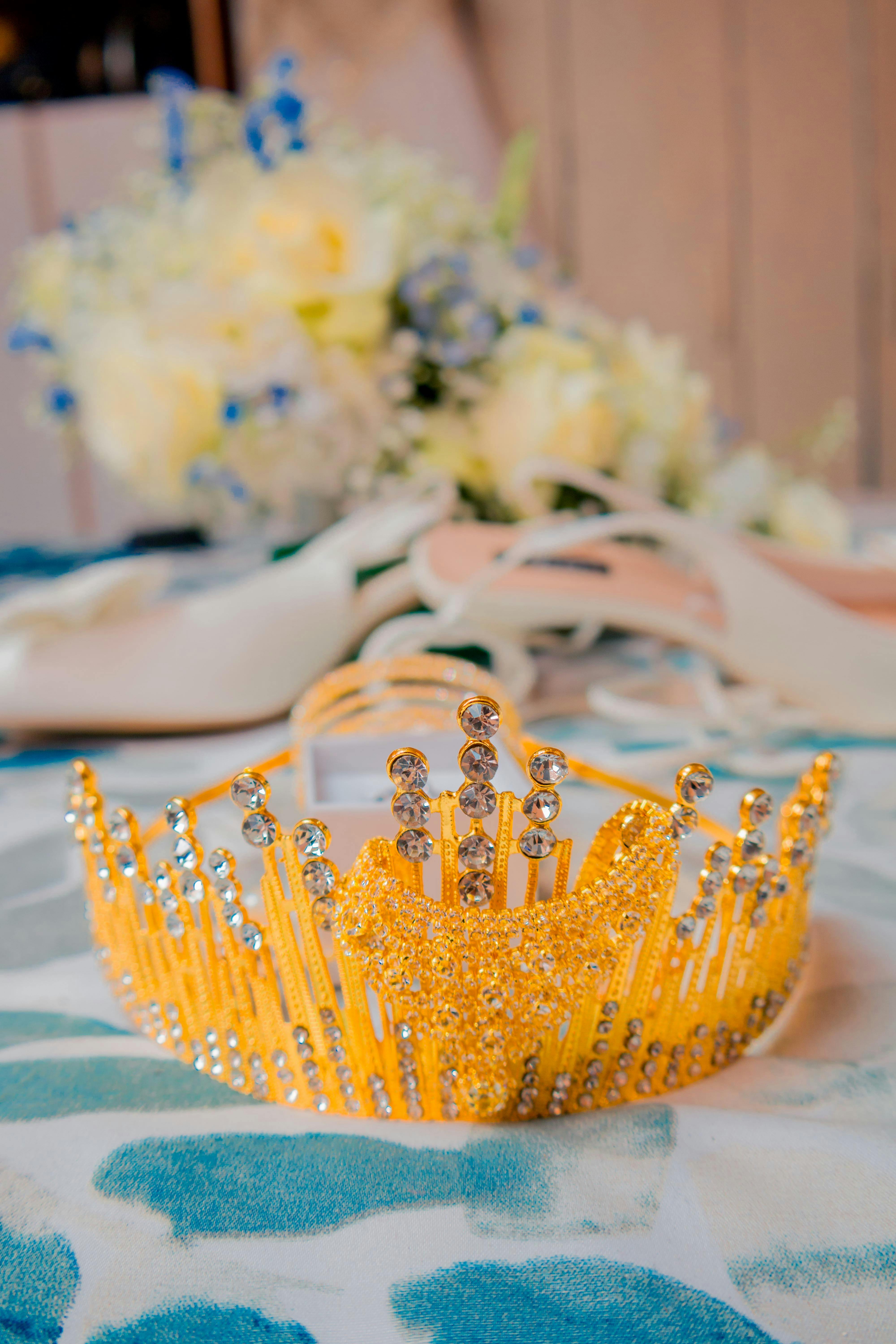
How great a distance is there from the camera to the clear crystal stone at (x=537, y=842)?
280 mm

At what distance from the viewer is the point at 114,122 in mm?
2773

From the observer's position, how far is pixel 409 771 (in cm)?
27

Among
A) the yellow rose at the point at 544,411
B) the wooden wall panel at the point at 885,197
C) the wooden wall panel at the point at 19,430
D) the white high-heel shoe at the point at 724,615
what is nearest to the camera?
the white high-heel shoe at the point at 724,615

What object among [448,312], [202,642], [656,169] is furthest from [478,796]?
[656,169]

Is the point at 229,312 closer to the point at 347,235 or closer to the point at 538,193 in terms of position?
the point at 347,235

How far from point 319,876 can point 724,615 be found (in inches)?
19.7

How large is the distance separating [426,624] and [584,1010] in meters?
0.38

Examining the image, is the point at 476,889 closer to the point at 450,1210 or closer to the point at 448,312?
the point at 450,1210

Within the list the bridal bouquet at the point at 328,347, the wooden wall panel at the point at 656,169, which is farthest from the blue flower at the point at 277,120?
the wooden wall panel at the point at 656,169

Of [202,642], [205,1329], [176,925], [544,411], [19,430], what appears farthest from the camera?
[19,430]

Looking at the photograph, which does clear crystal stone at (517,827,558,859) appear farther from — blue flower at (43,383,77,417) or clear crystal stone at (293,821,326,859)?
blue flower at (43,383,77,417)

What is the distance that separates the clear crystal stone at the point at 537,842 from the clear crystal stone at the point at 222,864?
0.09 metres

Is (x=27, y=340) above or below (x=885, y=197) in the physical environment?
below

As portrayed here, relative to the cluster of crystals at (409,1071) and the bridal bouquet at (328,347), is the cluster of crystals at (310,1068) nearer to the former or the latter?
the cluster of crystals at (409,1071)
